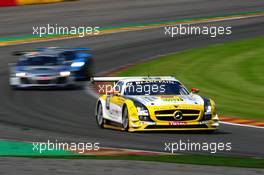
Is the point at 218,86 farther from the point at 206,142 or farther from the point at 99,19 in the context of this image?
the point at 99,19

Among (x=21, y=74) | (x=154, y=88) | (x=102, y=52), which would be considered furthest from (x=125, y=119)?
(x=102, y=52)

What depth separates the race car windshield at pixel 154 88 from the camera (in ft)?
62.3

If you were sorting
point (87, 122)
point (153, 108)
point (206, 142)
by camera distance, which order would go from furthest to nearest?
point (87, 122)
point (153, 108)
point (206, 142)

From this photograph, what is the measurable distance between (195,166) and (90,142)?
468 centimetres

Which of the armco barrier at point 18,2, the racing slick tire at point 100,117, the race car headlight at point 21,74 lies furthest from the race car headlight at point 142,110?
the armco barrier at point 18,2

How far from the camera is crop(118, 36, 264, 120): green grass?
77.9ft

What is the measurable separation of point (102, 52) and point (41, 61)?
8.90 meters

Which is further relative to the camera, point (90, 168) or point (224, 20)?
point (224, 20)

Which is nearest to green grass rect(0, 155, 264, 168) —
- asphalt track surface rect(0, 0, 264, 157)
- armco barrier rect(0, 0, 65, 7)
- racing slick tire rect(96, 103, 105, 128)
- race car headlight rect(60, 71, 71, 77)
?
asphalt track surface rect(0, 0, 264, 157)

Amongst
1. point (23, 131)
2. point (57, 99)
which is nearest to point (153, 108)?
point (23, 131)

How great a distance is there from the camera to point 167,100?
717 inches

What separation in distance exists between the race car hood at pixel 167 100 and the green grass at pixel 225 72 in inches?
115

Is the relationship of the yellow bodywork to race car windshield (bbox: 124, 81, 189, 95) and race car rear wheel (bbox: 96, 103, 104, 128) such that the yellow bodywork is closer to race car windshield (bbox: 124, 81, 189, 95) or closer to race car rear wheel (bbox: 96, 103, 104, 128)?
race car windshield (bbox: 124, 81, 189, 95)

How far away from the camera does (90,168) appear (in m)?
12.2
